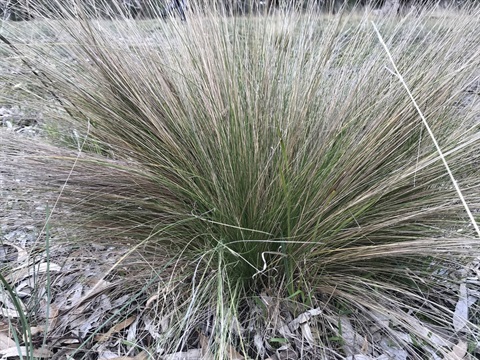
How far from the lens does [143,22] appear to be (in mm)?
2018

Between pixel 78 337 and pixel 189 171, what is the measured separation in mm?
526

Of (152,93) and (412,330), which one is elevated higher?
(152,93)

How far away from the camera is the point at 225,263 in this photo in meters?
1.19

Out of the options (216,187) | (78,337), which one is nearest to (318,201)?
(216,187)

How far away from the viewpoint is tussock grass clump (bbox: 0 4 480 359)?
1.16 metres

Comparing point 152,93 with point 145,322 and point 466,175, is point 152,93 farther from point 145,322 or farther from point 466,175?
point 466,175

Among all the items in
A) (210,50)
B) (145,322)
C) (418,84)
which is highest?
(210,50)

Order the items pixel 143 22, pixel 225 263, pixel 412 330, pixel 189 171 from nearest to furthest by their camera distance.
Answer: pixel 412 330, pixel 225 263, pixel 189 171, pixel 143 22

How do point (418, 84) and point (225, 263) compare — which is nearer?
point (225, 263)

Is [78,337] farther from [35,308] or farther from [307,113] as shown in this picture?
[307,113]

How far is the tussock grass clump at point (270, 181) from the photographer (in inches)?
45.6

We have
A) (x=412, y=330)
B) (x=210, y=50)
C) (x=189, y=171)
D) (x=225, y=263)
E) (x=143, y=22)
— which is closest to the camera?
(x=412, y=330)

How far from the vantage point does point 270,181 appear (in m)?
1.27

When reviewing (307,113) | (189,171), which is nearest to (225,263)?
(189,171)
